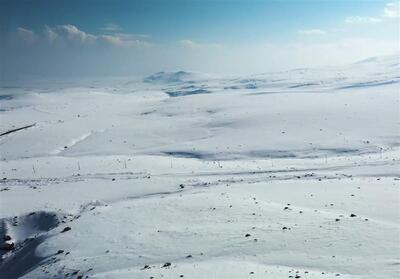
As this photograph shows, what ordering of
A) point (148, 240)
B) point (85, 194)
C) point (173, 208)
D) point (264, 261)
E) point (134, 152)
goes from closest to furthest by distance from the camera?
1. point (264, 261)
2. point (148, 240)
3. point (173, 208)
4. point (85, 194)
5. point (134, 152)

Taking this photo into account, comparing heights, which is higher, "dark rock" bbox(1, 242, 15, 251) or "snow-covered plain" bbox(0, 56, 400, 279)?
Answer: "snow-covered plain" bbox(0, 56, 400, 279)

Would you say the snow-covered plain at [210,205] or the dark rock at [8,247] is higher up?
the snow-covered plain at [210,205]

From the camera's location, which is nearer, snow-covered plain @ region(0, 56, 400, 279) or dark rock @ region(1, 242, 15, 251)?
snow-covered plain @ region(0, 56, 400, 279)

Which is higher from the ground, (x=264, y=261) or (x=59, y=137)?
(x=59, y=137)

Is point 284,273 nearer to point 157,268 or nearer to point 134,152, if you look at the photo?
point 157,268

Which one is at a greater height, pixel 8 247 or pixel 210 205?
pixel 210 205

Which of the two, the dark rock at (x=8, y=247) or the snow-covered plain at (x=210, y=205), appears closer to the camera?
the snow-covered plain at (x=210, y=205)

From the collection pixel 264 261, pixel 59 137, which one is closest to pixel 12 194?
pixel 264 261

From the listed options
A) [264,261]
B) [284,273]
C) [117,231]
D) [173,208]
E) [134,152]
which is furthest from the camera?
[134,152]

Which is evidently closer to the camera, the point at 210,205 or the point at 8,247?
the point at 8,247

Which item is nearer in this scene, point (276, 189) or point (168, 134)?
point (276, 189)
